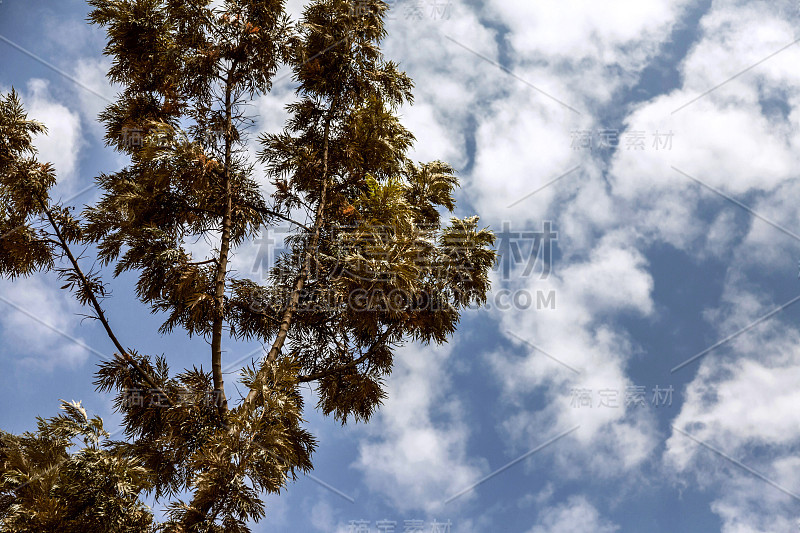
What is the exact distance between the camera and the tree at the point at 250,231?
6969mm

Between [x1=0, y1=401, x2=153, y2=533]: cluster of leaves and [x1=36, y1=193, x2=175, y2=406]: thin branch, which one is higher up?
[x1=36, y1=193, x2=175, y2=406]: thin branch

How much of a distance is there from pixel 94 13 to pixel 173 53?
134cm

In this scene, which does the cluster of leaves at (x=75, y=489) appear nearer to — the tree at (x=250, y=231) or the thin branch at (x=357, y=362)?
the tree at (x=250, y=231)

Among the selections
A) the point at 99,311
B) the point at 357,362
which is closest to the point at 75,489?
the point at 99,311

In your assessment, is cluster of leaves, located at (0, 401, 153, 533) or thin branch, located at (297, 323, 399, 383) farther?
thin branch, located at (297, 323, 399, 383)

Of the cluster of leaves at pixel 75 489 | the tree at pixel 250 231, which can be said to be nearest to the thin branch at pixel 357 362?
the tree at pixel 250 231

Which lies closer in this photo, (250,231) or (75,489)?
(75,489)

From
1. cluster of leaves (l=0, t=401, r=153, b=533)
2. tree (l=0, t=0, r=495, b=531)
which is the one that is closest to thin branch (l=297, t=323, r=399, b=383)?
tree (l=0, t=0, r=495, b=531)

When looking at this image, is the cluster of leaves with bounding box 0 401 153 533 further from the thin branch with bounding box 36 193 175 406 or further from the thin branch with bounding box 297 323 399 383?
the thin branch with bounding box 297 323 399 383

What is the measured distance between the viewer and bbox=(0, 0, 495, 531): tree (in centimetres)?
697

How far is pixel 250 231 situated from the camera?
29.0 feet

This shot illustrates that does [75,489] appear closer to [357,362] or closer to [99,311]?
[99,311]

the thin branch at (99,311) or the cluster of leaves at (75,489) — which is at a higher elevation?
the thin branch at (99,311)

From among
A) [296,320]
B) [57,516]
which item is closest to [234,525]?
[57,516]
